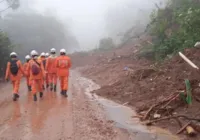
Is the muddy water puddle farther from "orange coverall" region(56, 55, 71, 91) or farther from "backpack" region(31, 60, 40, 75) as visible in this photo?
"backpack" region(31, 60, 40, 75)

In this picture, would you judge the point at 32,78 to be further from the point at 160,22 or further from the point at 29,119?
the point at 160,22

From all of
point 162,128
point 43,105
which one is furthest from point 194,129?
point 43,105

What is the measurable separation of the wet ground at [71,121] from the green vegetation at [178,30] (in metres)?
5.64

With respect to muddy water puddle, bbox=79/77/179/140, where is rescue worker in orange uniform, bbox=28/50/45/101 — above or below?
above

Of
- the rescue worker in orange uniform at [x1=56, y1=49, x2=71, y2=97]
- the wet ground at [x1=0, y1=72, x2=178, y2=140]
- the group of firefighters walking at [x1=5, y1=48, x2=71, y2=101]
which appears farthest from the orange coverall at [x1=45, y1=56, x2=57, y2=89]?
the wet ground at [x1=0, y1=72, x2=178, y2=140]

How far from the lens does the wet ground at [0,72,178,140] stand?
8.01 m

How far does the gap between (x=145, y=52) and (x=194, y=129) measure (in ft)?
46.2

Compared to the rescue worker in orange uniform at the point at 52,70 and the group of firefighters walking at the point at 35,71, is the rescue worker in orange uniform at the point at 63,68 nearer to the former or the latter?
the group of firefighters walking at the point at 35,71

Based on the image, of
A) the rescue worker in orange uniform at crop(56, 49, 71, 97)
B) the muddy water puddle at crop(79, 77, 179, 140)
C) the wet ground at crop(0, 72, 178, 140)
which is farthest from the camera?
the rescue worker in orange uniform at crop(56, 49, 71, 97)

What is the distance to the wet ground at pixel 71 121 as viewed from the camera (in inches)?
315

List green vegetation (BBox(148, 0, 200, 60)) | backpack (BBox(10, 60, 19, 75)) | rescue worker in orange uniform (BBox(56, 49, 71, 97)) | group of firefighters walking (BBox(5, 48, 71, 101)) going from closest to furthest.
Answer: group of firefighters walking (BBox(5, 48, 71, 101)), backpack (BBox(10, 60, 19, 75)), rescue worker in orange uniform (BBox(56, 49, 71, 97)), green vegetation (BBox(148, 0, 200, 60))

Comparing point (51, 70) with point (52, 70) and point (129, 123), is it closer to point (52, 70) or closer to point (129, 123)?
point (52, 70)

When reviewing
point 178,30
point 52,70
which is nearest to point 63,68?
point 52,70

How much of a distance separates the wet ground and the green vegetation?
5.64 m
